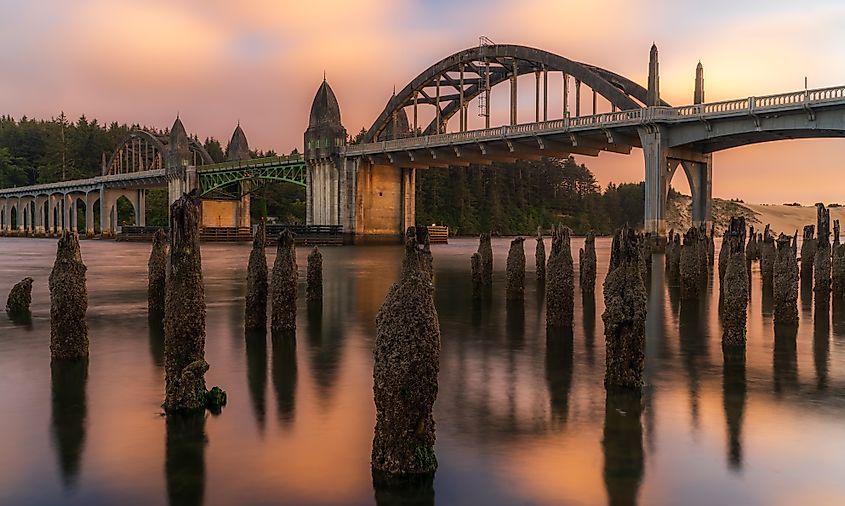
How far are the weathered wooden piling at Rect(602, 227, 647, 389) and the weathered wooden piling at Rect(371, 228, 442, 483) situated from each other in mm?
5237

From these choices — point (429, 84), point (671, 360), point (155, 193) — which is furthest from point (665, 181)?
point (155, 193)

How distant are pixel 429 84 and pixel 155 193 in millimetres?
90692

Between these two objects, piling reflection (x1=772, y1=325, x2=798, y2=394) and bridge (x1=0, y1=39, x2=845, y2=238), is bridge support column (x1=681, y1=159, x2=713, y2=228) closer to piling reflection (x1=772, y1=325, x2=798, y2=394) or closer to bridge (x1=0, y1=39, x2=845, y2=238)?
bridge (x1=0, y1=39, x2=845, y2=238)

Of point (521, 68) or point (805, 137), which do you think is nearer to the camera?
point (805, 137)

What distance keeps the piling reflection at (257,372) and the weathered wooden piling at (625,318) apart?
246 inches

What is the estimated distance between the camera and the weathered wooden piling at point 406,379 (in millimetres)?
8523

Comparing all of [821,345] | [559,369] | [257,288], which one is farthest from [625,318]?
[257,288]

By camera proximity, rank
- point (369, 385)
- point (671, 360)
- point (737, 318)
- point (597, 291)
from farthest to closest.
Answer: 1. point (597, 291)
2. point (737, 318)
3. point (671, 360)
4. point (369, 385)

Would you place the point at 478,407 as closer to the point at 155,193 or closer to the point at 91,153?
the point at 155,193

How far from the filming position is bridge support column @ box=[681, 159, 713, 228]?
6225 cm

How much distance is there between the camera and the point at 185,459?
9.66 metres

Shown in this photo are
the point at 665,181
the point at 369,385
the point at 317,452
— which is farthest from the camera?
the point at 665,181

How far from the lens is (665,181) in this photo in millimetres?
56000

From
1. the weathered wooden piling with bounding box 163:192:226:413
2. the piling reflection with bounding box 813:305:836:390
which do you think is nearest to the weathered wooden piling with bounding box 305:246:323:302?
the weathered wooden piling with bounding box 163:192:226:413
